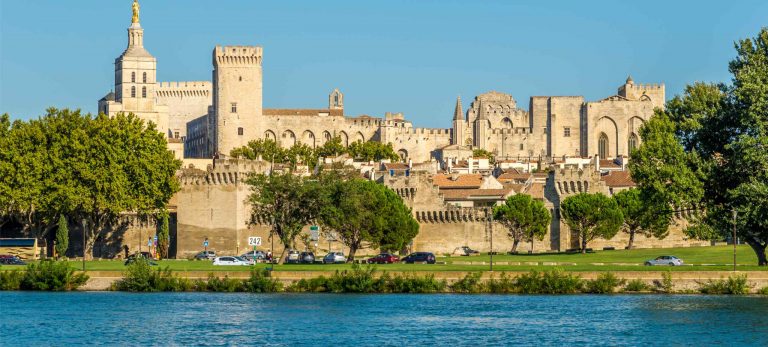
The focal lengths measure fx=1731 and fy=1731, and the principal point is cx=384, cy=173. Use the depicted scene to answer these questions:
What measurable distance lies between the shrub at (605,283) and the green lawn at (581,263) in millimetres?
2367

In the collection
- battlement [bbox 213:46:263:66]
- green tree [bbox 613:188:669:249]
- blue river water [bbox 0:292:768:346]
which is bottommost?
blue river water [bbox 0:292:768:346]

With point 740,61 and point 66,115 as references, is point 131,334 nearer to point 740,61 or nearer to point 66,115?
point 740,61

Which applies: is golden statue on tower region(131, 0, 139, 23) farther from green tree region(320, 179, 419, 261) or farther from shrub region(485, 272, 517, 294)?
shrub region(485, 272, 517, 294)

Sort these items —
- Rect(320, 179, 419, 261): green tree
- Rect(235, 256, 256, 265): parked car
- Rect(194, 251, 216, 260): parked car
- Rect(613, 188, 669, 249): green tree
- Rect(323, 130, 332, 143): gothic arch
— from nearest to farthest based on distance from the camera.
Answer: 1. Rect(235, 256, 256, 265): parked car
2. Rect(320, 179, 419, 261): green tree
3. Rect(194, 251, 216, 260): parked car
4. Rect(613, 188, 669, 249): green tree
5. Rect(323, 130, 332, 143): gothic arch

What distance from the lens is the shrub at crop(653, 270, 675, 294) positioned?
6838 centimetres

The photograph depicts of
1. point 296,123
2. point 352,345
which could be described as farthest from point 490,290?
point 296,123

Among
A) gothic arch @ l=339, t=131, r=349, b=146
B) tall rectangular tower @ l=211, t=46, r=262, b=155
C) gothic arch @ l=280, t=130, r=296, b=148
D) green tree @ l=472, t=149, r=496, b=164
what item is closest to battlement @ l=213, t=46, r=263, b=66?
tall rectangular tower @ l=211, t=46, r=262, b=155

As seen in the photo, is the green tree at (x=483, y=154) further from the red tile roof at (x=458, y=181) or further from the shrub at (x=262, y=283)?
the shrub at (x=262, y=283)

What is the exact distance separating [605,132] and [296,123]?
31.6 m

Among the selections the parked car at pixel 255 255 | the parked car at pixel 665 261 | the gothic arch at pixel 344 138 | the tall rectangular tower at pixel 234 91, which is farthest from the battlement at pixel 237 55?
the parked car at pixel 665 261

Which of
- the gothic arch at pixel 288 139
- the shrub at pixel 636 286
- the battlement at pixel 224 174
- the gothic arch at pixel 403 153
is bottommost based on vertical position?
the shrub at pixel 636 286

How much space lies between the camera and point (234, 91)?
6398 inches

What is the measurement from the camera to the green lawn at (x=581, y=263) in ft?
→ 240

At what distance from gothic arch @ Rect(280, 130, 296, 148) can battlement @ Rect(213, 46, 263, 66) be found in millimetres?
11184
